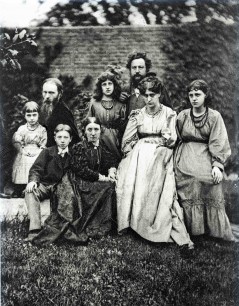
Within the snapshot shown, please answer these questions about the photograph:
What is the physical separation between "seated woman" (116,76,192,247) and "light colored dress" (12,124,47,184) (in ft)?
3.40

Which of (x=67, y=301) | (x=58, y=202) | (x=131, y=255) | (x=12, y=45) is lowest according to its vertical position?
(x=67, y=301)

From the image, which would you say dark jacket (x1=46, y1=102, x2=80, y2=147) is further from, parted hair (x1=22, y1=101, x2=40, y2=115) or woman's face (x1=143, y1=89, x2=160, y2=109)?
woman's face (x1=143, y1=89, x2=160, y2=109)

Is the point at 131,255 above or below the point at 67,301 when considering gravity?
above

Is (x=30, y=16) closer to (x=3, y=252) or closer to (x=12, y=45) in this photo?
(x=12, y=45)

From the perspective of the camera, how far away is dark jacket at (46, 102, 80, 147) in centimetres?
750

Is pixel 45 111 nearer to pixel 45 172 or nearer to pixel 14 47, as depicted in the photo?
pixel 45 172

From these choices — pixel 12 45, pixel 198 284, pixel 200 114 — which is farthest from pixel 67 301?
pixel 12 45

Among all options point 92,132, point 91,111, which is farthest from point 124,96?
point 92,132

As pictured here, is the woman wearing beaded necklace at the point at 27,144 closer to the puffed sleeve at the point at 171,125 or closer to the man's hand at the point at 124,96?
the man's hand at the point at 124,96

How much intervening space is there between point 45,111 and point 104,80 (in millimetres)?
833

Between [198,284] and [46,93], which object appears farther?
[46,93]

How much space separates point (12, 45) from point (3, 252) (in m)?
2.60

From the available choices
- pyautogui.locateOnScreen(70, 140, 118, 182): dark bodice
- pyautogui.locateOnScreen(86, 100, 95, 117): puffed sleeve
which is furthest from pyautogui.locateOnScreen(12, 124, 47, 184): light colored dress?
pyautogui.locateOnScreen(86, 100, 95, 117): puffed sleeve

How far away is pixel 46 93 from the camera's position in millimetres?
7590
